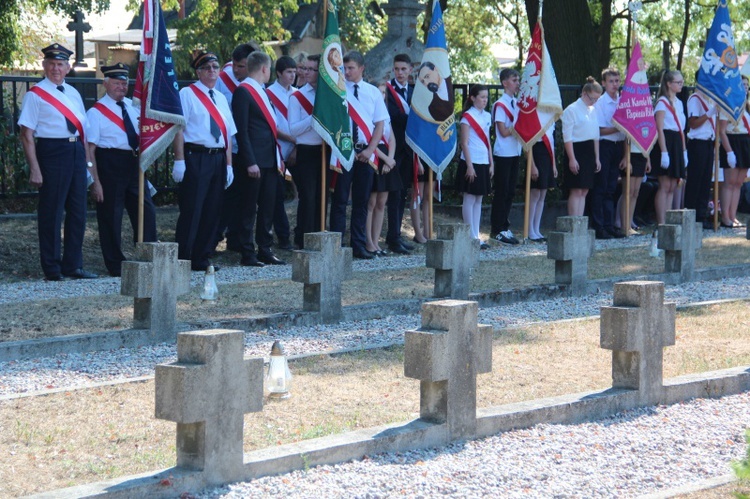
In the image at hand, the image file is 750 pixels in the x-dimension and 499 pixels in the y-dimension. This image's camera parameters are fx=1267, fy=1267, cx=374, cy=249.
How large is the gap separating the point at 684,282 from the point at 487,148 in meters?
3.65

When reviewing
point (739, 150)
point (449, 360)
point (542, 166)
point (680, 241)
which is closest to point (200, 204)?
point (680, 241)

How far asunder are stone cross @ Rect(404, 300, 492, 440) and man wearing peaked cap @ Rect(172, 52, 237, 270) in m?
6.89

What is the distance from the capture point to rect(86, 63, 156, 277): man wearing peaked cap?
12812mm

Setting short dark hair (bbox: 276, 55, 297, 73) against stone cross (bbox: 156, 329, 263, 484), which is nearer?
stone cross (bbox: 156, 329, 263, 484)

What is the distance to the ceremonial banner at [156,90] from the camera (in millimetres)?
12164

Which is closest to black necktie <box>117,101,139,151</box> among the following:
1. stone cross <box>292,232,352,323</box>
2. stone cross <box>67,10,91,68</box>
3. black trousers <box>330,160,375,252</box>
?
black trousers <box>330,160,375,252</box>

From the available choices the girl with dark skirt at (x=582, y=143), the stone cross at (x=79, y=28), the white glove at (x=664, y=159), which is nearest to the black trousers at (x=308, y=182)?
the girl with dark skirt at (x=582, y=143)

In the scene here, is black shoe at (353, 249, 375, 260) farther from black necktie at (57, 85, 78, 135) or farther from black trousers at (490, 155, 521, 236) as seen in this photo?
black necktie at (57, 85, 78, 135)

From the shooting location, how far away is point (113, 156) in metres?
12.9

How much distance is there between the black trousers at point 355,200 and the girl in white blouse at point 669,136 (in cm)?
522

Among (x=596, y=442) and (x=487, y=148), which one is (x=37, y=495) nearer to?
(x=596, y=442)

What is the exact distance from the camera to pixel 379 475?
574 centimetres

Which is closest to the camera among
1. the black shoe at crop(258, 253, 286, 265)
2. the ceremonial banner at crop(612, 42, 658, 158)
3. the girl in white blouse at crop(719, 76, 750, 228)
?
the black shoe at crop(258, 253, 286, 265)

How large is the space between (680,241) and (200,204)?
4.99 meters
